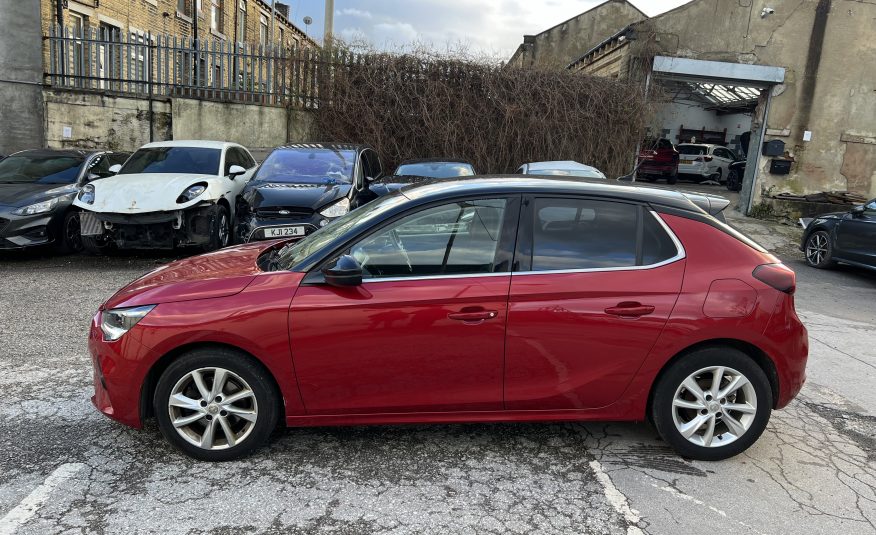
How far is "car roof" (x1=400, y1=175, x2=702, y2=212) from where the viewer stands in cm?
345

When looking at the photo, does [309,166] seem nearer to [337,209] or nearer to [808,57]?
[337,209]

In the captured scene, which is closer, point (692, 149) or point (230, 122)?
point (230, 122)

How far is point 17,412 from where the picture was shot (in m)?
3.86

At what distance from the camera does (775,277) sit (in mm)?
3416

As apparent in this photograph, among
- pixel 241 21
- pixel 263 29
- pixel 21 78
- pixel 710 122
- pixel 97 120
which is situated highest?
pixel 263 29

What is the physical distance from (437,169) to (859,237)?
22.8ft

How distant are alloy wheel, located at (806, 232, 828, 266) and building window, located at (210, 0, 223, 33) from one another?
1015 inches

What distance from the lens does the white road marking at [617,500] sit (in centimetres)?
284

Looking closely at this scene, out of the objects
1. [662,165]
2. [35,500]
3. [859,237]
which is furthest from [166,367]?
[662,165]

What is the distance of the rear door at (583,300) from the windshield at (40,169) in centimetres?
840

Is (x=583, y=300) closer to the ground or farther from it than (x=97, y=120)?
closer to the ground

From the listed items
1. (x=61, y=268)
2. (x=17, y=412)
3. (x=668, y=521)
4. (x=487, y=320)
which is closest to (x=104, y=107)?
(x=61, y=268)

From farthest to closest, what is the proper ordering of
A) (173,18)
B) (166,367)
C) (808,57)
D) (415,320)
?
(173,18), (808,57), (166,367), (415,320)

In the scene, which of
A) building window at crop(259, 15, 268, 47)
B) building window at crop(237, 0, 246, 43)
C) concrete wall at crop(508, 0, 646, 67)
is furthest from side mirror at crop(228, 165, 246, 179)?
building window at crop(259, 15, 268, 47)
